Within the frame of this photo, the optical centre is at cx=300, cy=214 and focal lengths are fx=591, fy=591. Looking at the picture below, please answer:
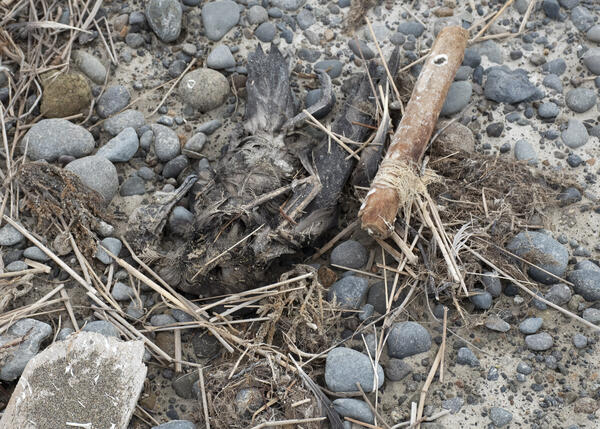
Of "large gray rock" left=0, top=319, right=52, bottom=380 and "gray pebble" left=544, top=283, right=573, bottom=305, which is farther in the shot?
"gray pebble" left=544, top=283, right=573, bottom=305

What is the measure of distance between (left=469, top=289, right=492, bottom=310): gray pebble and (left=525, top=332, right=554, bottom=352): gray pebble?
25 cm

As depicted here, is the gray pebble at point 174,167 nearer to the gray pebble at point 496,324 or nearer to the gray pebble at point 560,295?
the gray pebble at point 496,324

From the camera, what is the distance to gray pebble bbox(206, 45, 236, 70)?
4.02 meters

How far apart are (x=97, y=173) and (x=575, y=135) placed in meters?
2.88

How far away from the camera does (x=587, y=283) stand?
3043mm

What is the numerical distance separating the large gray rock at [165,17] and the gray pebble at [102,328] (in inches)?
81.5

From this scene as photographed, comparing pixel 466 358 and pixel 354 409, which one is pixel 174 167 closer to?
pixel 354 409

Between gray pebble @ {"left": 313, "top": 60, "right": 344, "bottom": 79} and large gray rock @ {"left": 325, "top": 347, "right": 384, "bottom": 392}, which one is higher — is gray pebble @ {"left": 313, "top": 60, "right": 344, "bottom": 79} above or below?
above

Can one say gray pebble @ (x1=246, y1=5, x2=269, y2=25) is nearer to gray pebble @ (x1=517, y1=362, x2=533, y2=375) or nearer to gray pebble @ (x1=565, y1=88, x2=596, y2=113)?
gray pebble @ (x1=565, y1=88, x2=596, y2=113)

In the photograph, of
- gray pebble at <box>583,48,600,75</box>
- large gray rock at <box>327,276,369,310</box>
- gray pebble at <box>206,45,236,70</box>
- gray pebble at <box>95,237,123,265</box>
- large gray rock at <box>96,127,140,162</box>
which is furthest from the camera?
gray pebble at <box>206,45,236,70</box>

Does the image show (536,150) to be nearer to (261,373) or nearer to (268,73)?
(268,73)

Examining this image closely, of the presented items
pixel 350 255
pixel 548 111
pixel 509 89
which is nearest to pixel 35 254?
pixel 350 255

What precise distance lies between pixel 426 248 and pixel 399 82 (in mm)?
1214

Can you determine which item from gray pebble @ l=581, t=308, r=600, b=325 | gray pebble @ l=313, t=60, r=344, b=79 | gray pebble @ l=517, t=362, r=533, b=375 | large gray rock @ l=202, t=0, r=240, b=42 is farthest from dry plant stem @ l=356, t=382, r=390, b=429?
large gray rock @ l=202, t=0, r=240, b=42
